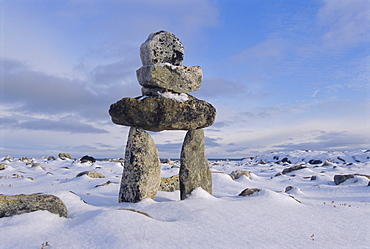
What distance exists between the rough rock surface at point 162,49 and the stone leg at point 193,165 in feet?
8.43

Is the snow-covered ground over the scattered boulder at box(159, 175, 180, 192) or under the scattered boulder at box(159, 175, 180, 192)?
under

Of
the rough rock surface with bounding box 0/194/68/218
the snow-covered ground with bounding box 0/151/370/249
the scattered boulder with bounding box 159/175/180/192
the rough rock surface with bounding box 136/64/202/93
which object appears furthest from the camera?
the scattered boulder with bounding box 159/175/180/192

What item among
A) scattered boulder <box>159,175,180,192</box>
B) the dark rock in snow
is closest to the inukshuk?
scattered boulder <box>159,175,180,192</box>

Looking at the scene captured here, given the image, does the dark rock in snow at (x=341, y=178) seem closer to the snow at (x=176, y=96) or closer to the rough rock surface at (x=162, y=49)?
the snow at (x=176, y=96)

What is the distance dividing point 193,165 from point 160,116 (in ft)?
6.51

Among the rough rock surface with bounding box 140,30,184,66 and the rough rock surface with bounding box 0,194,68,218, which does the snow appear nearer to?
the rough rock surface with bounding box 140,30,184,66

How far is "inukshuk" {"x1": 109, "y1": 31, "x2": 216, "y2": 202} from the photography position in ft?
26.7

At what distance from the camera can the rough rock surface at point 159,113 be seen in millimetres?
8094

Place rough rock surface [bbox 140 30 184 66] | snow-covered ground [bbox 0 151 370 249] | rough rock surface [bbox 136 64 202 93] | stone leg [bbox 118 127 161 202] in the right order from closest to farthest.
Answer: snow-covered ground [bbox 0 151 370 249] < stone leg [bbox 118 127 161 202] < rough rock surface [bbox 136 64 202 93] < rough rock surface [bbox 140 30 184 66]

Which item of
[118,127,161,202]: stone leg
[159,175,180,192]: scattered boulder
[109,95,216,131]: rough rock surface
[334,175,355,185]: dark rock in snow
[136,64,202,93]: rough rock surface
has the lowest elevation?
[334,175,355,185]: dark rock in snow

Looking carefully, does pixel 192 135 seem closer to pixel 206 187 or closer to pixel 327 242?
pixel 206 187

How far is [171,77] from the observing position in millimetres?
8797

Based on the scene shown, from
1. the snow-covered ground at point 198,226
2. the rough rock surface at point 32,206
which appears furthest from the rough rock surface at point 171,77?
the rough rock surface at point 32,206

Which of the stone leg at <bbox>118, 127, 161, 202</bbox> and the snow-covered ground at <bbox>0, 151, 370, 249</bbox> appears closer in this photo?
the snow-covered ground at <bbox>0, 151, 370, 249</bbox>
